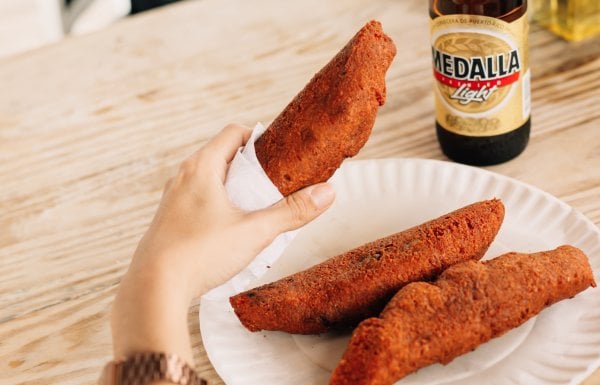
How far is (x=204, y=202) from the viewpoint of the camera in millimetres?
882

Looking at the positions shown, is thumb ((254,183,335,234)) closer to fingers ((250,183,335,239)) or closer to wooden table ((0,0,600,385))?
fingers ((250,183,335,239))

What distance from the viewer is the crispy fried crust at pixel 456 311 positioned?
81cm

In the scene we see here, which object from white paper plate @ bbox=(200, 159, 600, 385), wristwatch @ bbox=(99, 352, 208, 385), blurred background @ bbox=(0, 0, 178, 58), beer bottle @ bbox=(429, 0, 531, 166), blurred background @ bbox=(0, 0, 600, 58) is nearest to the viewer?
wristwatch @ bbox=(99, 352, 208, 385)

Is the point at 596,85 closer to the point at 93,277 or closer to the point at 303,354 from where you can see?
the point at 303,354

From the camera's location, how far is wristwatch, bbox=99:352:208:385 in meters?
0.75

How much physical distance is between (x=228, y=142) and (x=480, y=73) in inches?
14.5

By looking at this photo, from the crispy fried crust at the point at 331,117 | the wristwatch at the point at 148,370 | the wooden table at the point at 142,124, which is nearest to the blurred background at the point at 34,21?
the wooden table at the point at 142,124

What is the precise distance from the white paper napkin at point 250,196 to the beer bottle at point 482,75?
0.30 meters

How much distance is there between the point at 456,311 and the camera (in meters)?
0.85

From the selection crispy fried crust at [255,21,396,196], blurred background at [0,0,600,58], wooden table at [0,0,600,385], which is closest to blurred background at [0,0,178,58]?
blurred background at [0,0,600,58]

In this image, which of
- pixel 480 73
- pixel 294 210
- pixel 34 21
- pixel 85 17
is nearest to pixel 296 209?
pixel 294 210

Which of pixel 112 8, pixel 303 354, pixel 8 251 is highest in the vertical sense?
pixel 303 354

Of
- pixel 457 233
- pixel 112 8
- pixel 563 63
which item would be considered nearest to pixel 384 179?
pixel 457 233

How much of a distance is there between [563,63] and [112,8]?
4.67 ft
